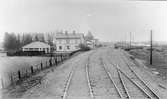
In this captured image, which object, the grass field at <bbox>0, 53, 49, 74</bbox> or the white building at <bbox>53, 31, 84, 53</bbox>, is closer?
the grass field at <bbox>0, 53, 49, 74</bbox>

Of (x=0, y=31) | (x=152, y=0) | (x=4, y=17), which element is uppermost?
(x=152, y=0)

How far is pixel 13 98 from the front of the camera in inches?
226

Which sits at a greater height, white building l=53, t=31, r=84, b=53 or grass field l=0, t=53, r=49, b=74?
white building l=53, t=31, r=84, b=53

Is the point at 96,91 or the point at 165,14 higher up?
the point at 165,14

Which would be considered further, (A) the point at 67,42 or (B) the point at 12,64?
(A) the point at 67,42

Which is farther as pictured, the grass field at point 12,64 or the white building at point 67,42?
the white building at point 67,42

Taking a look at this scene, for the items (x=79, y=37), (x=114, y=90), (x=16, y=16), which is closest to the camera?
(x=16, y=16)

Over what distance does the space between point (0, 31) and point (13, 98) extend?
324cm

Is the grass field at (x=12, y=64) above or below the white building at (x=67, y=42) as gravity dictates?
below

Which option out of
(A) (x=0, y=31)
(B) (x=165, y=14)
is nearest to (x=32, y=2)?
(A) (x=0, y=31)

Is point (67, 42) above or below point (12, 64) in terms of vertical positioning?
above

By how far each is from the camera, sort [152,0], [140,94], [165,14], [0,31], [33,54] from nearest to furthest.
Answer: [0,31] < [152,0] < [165,14] < [140,94] < [33,54]

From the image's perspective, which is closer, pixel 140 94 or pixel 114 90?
pixel 140 94

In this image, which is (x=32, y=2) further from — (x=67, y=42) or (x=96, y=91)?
(x=67, y=42)
